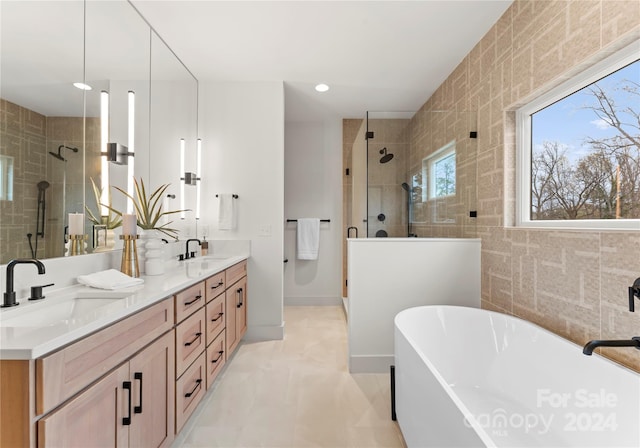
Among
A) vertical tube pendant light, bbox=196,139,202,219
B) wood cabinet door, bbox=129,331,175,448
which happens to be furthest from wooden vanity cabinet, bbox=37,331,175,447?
vertical tube pendant light, bbox=196,139,202,219

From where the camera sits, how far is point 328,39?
2.44 m

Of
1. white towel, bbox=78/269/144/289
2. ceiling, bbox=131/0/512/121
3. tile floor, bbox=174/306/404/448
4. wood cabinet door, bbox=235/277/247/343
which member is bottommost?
tile floor, bbox=174/306/404/448

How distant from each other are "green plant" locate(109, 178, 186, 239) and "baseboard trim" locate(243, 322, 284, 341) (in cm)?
124

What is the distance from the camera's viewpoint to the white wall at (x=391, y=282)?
2449 mm

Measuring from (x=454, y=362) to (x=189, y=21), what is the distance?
2905 mm

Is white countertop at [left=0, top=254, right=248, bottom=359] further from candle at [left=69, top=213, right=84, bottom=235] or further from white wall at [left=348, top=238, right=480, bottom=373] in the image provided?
white wall at [left=348, top=238, right=480, bottom=373]

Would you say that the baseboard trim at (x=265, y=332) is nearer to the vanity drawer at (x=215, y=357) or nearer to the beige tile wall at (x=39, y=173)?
the vanity drawer at (x=215, y=357)

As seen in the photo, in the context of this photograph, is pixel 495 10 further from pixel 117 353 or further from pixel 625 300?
pixel 117 353

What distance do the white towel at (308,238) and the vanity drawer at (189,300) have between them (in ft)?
7.95

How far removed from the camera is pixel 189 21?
2.24 m

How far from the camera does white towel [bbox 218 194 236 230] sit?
310 cm

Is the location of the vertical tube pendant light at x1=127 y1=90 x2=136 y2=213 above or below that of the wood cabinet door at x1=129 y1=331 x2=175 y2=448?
above

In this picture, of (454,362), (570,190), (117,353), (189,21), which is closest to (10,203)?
(117,353)

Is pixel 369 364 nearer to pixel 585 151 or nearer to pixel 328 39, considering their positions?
pixel 585 151
